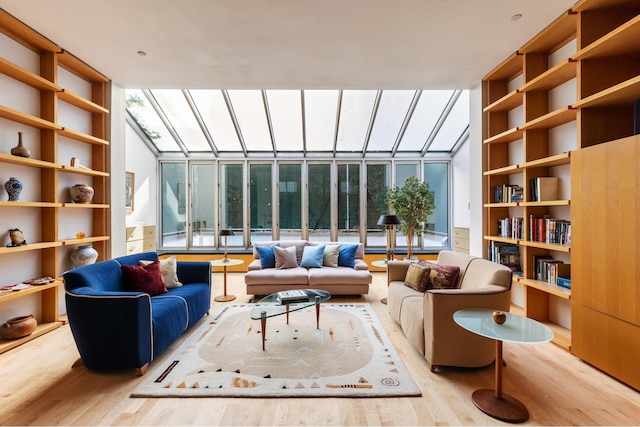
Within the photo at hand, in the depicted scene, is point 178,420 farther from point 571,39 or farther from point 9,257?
point 571,39

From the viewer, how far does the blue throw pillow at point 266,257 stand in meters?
4.79

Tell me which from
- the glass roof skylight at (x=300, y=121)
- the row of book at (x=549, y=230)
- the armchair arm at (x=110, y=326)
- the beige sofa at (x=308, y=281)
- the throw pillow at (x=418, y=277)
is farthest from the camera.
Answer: the glass roof skylight at (x=300, y=121)

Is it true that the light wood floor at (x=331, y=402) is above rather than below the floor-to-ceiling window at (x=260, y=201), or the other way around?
below

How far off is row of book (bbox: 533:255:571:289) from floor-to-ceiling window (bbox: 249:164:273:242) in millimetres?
5079

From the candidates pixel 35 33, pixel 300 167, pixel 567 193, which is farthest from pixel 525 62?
pixel 35 33

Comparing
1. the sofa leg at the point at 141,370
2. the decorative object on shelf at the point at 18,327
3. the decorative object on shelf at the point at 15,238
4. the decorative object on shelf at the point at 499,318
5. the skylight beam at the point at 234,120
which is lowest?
the sofa leg at the point at 141,370

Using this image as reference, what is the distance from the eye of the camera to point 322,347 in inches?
110

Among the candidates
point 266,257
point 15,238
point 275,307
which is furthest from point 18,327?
point 266,257

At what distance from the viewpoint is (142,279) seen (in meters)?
3.11

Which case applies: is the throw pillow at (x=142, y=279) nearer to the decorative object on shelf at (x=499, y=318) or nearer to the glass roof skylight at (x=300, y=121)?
the decorative object on shelf at (x=499, y=318)

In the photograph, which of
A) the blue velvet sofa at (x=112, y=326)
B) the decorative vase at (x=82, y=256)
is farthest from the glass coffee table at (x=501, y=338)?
the decorative vase at (x=82, y=256)

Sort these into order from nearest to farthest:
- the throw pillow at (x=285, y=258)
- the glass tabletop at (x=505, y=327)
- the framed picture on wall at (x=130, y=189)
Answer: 1. the glass tabletop at (x=505, y=327)
2. the throw pillow at (x=285, y=258)
3. the framed picture on wall at (x=130, y=189)

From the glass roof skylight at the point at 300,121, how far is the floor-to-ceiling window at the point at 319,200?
448 millimetres

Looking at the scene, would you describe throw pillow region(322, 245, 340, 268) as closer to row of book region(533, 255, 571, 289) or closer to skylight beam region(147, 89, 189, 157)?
row of book region(533, 255, 571, 289)
